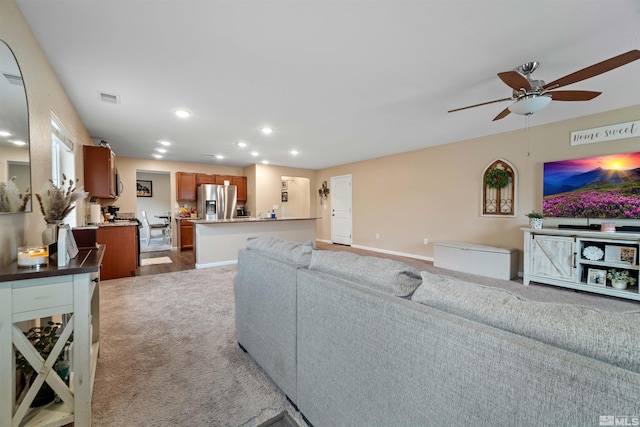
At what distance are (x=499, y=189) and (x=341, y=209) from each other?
3.97 m

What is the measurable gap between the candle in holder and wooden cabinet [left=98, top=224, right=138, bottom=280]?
10.8ft

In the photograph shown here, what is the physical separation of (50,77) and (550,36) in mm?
4057

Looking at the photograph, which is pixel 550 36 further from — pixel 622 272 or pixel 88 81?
pixel 88 81

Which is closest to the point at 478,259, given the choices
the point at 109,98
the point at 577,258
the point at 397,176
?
the point at 577,258

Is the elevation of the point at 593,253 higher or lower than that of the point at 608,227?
lower

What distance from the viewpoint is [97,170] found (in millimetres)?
3797

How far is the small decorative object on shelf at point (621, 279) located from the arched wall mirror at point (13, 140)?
5540 millimetres

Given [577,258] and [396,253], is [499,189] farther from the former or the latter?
[396,253]

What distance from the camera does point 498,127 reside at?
13.1 feet

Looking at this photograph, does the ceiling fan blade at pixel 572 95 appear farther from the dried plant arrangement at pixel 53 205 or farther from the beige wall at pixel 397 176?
the dried plant arrangement at pixel 53 205

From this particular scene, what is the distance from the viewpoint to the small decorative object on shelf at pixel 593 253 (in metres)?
3.19

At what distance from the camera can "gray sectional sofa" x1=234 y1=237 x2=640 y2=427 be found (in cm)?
59

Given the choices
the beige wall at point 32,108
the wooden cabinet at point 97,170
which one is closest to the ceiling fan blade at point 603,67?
the beige wall at point 32,108

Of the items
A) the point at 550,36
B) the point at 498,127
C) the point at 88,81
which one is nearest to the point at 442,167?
the point at 498,127
